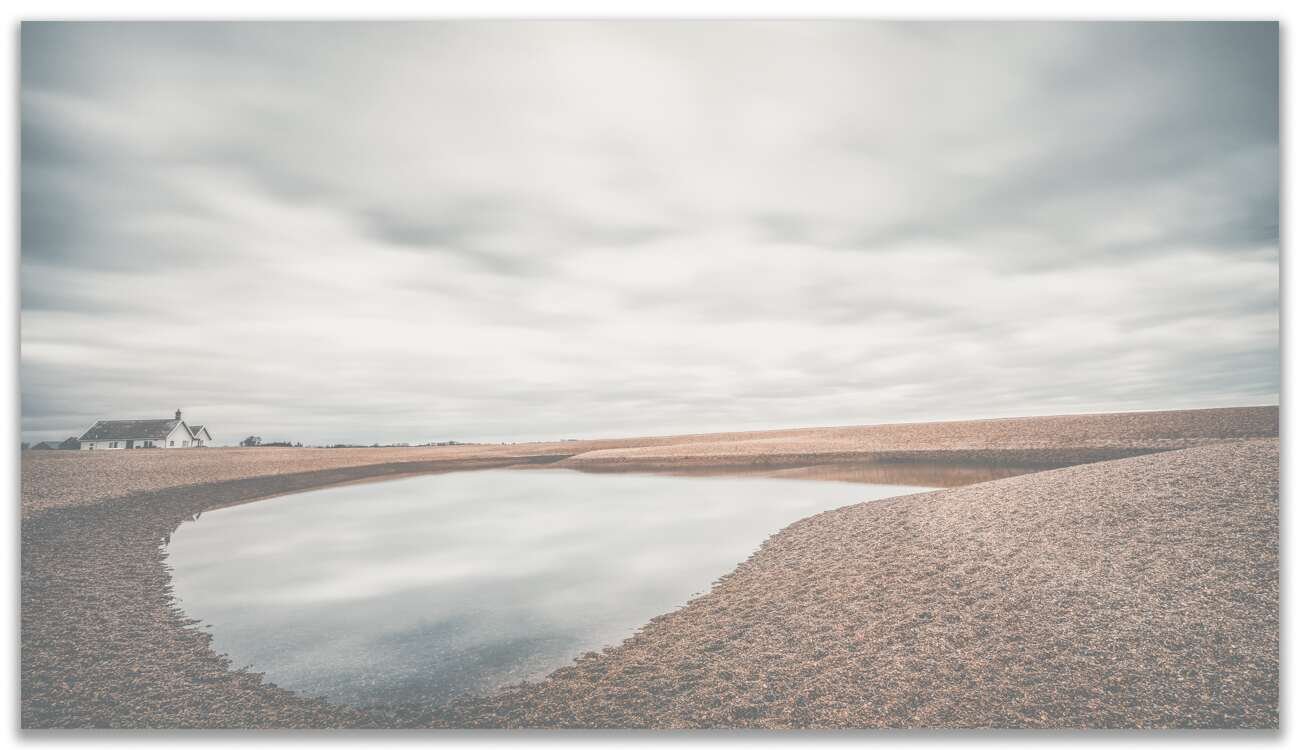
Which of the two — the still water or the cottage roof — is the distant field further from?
the still water

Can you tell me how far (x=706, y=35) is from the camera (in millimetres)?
9031

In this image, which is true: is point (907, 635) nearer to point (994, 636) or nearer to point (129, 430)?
point (994, 636)

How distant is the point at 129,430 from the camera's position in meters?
11.6

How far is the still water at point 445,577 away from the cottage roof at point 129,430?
310cm

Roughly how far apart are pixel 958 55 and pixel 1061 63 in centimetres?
153

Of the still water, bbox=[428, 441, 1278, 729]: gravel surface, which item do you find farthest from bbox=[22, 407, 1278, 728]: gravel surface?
the still water

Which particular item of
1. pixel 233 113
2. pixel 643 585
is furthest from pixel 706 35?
pixel 643 585

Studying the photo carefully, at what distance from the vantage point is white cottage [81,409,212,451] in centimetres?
1006

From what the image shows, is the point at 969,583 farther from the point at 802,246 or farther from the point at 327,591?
the point at 327,591

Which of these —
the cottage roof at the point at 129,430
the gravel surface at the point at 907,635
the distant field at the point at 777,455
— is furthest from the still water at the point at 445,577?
the distant field at the point at 777,455

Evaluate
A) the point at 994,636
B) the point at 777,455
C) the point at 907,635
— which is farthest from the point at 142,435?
the point at 777,455

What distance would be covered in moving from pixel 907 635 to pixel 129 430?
46.5 feet

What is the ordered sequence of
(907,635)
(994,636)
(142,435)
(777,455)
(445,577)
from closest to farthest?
(994,636), (907,635), (142,435), (445,577), (777,455)

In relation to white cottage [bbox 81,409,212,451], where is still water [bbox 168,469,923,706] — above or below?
below
